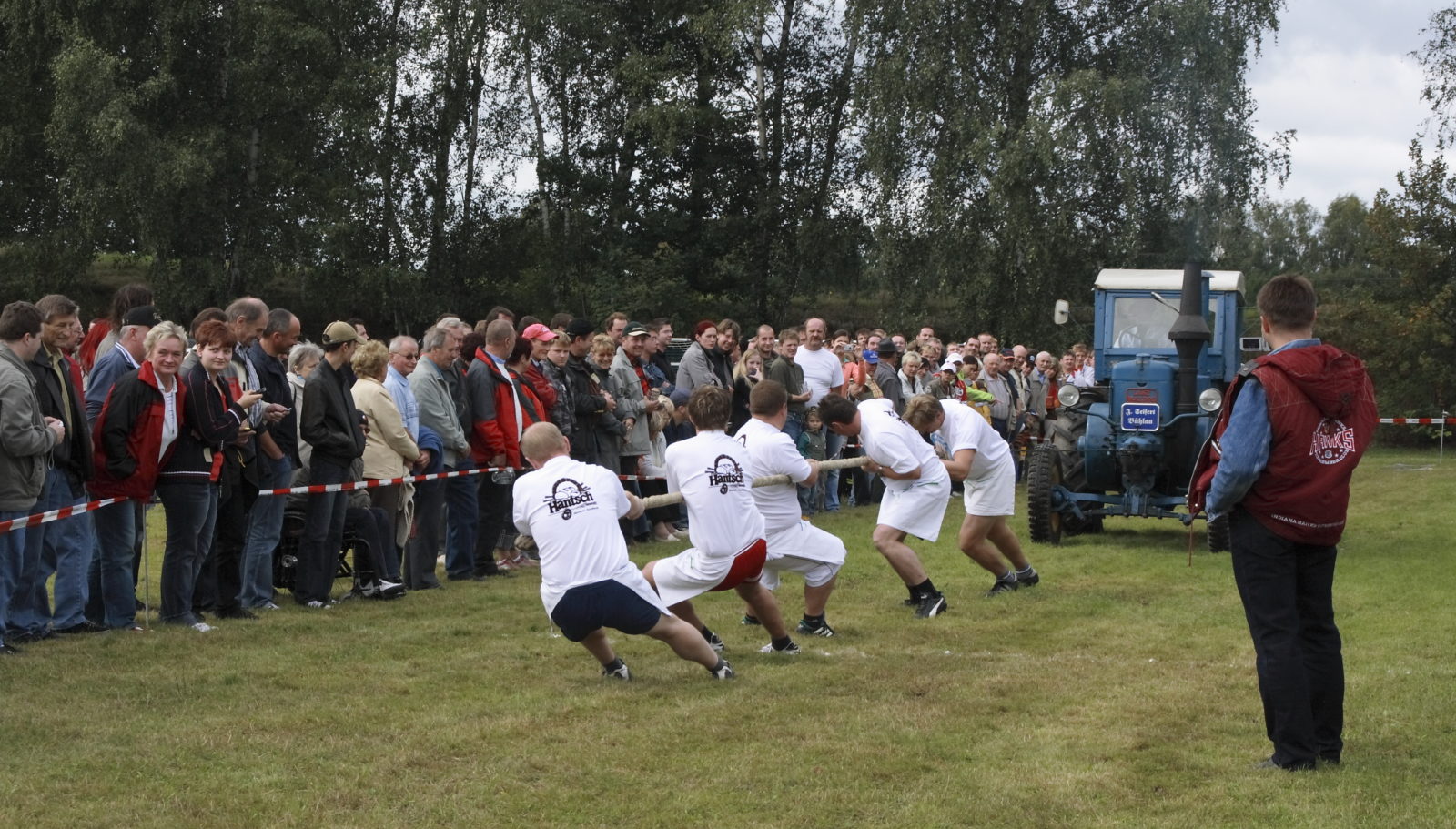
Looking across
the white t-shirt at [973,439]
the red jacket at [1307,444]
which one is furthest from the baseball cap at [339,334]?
the red jacket at [1307,444]

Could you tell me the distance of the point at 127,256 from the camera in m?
33.6

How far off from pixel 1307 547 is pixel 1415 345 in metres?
27.0

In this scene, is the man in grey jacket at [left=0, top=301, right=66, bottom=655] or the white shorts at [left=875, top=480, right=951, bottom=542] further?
the white shorts at [left=875, top=480, right=951, bottom=542]

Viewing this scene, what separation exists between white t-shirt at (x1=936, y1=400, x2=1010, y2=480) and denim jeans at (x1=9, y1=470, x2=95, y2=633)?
223 inches

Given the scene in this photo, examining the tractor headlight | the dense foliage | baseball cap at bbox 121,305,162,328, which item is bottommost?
the tractor headlight

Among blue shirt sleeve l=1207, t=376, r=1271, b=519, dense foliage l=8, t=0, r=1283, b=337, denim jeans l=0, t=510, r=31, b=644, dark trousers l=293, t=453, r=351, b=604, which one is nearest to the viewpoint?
blue shirt sleeve l=1207, t=376, r=1271, b=519

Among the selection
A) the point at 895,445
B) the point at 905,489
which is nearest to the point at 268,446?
the point at 895,445

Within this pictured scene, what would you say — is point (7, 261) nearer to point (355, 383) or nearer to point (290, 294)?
point (290, 294)

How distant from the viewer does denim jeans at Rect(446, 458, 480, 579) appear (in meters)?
11.6

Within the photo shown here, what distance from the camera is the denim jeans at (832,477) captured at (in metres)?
17.1

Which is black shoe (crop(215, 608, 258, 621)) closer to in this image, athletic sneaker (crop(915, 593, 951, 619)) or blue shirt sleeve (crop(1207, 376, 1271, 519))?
athletic sneaker (crop(915, 593, 951, 619))

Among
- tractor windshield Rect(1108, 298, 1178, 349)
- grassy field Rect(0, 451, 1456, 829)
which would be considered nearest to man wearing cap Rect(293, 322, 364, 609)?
grassy field Rect(0, 451, 1456, 829)

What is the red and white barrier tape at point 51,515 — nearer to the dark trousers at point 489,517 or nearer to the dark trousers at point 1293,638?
the dark trousers at point 489,517

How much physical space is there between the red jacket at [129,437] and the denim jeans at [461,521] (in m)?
2.97
